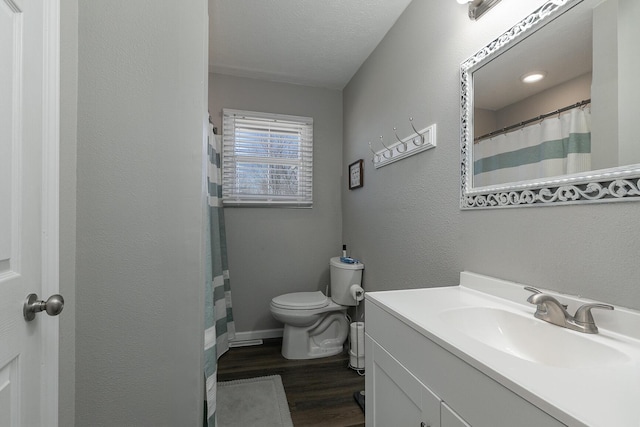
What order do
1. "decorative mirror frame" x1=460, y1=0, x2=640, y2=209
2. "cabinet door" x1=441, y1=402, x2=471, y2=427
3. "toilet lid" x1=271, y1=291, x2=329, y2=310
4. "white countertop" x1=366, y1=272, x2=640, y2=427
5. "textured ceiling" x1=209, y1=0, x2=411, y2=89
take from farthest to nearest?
"toilet lid" x1=271, y1=291, x2=329, y2=310, "textured ceiling" x1=209, y1=0, x2=411, y2=89, "decorative mirror frame" x1=460, y1=0, x2=640, y2=209, "cabinet door" x1=441, y1=402, x2=471, y2=427, "white countertop" x1=366, y1=272, x2=640, y2=427

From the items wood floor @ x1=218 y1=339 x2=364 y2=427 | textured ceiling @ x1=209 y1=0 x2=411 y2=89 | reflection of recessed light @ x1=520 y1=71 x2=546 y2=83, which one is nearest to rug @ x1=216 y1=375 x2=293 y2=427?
wood floor @ x1=218 y1=339 x2=364 y2=427

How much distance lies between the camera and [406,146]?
1.63m

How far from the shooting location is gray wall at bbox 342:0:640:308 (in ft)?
2.50

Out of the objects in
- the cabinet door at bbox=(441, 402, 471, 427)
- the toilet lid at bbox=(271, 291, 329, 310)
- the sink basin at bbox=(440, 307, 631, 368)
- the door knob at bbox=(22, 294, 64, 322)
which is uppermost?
the door knob at bbox=(22, 294, 64, 322)

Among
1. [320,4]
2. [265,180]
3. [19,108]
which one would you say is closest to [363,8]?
[320,4]

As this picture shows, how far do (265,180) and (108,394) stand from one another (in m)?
1.88

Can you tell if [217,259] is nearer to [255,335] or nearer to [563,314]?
[255,335]

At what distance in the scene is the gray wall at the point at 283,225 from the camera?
252 centimetres

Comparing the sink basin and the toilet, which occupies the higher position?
the sink basin

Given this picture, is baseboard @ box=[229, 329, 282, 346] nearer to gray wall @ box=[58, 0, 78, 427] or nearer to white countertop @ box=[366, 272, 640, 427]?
gray wall @ box=[58, 0, 78, 427]

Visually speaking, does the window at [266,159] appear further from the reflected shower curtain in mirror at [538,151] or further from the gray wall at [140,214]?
the reflected shower curtain in mirror at [538,151]

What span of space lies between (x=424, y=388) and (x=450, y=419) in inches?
3.9

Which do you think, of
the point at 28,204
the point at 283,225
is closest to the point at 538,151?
the point at 28,204

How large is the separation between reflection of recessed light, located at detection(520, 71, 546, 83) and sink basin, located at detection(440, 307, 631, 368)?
0.79 m
